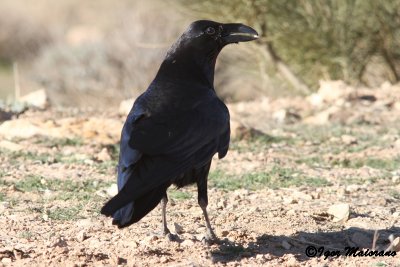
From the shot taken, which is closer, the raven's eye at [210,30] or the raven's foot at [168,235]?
the raven's foot at [168,235]

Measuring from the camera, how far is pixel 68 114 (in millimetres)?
9250

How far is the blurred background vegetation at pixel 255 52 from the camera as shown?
12.1 m

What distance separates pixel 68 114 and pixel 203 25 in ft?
12.9

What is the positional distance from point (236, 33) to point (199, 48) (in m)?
0.30

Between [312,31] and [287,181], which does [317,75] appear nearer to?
[312,31]

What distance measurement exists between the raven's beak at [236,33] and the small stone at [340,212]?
3.93ft

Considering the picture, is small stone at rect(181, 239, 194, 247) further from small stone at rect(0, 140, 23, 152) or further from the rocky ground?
small stone at rect(0, 140, 23, 152)

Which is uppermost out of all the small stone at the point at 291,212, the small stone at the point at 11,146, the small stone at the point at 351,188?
the small stone at the point at 11,146

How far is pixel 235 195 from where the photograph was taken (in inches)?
239

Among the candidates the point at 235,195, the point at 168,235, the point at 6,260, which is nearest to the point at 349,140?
the point at 235,195

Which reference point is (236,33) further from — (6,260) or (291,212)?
(6,260)

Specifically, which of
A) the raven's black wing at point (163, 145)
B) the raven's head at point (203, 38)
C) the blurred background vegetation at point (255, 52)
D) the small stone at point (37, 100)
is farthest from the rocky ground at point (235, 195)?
the blurred background vegetation at point (255, 52)

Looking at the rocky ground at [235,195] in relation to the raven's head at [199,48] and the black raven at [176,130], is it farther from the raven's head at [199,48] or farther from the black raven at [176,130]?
the raven's head at [199,48]

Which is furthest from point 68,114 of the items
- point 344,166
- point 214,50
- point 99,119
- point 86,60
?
point 86,60
